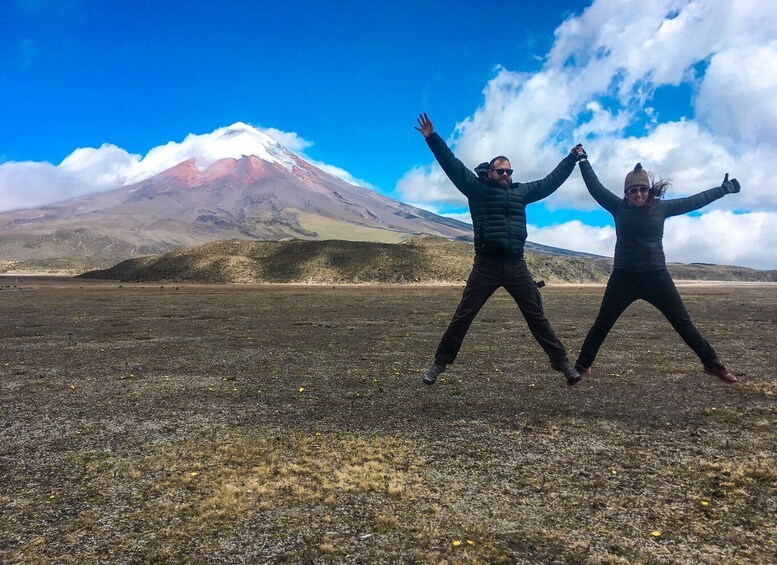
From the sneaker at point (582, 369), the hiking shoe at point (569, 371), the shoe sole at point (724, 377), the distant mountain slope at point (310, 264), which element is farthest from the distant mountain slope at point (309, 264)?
the hiking shoe at point (569, 371)

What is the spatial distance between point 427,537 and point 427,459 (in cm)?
139

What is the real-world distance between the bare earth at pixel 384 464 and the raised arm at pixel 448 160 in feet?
10.2

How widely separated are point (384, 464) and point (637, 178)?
5870mm

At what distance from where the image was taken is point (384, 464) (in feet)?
15.1

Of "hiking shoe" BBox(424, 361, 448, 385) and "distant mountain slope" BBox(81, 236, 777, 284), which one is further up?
"distant mountain slope" BBox(81, 236, 777, 284)

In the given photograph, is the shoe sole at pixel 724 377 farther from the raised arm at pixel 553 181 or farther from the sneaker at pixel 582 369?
the raised arm at pixel 553 181

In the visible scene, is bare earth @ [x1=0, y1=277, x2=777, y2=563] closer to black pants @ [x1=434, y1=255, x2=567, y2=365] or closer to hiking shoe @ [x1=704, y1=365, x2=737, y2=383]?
hiking shoe @ [x1=704, y1=365, x2=737, y2=383]

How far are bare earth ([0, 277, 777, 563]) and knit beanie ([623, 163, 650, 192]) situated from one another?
3.14 metres

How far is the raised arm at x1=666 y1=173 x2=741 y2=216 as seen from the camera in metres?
7.54

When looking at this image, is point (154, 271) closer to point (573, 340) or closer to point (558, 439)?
point (573, 340)

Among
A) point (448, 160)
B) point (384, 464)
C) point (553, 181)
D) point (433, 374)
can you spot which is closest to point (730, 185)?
point (553, 181)

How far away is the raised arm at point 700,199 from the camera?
754 cm

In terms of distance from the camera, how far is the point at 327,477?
4320 millimetres

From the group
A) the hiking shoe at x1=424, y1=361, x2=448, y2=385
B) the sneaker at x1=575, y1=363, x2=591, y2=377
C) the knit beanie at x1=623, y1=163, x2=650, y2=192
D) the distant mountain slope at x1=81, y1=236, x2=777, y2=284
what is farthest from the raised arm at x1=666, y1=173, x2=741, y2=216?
the distant mountain slope at x1=81, y1=236, x2=777, y2=284
